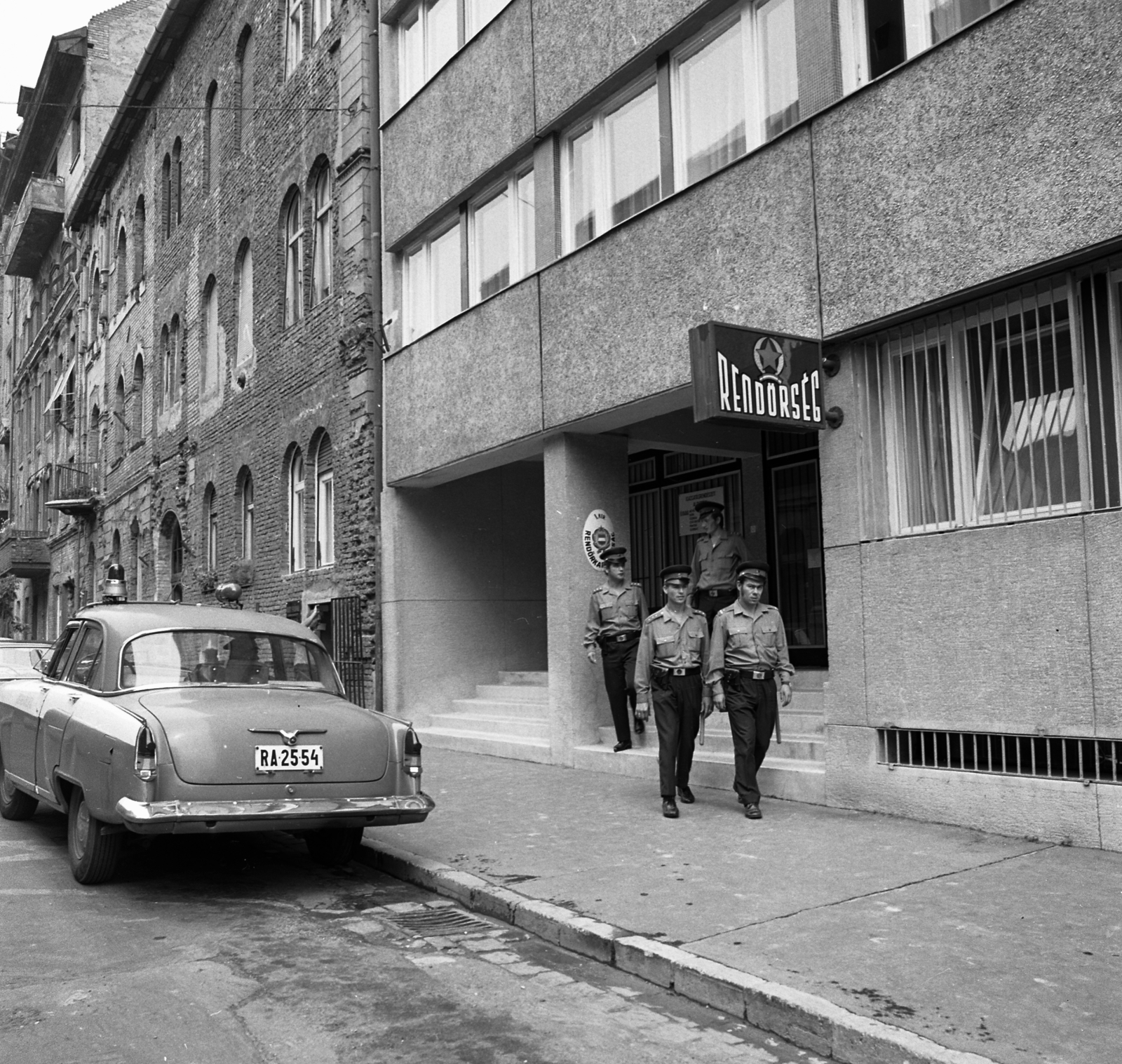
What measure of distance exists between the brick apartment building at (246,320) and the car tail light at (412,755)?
26.7 ft

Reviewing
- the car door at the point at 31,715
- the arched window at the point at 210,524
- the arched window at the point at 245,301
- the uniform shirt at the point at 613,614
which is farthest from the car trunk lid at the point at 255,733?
the arched window at the point at 210,524

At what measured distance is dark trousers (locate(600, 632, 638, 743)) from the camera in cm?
1090

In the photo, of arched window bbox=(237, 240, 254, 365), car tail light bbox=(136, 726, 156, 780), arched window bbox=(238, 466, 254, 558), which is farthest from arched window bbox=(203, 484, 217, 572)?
car tail light bbox=(136, 726, 156, 780)

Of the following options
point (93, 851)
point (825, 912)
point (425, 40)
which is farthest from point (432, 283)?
point (825, 912)

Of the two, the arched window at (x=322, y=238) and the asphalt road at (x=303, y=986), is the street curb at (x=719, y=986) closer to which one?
the asphalt road at (x=303, y=986)

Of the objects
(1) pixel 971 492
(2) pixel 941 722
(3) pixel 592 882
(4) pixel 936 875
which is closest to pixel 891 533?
(1) pixel 971 492

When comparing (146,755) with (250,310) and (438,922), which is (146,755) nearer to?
(438,922)

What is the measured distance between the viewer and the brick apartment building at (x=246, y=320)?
52.8 ft

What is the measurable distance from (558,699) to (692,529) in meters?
3.37

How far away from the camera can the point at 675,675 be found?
8797mm

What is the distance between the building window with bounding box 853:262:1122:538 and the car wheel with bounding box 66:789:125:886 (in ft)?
17.3

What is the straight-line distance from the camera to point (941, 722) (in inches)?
307

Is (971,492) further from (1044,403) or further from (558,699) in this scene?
(558,699)

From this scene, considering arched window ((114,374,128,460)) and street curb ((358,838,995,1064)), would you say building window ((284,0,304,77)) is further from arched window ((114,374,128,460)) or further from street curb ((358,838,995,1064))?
street curb ((358,838,995,1064))
